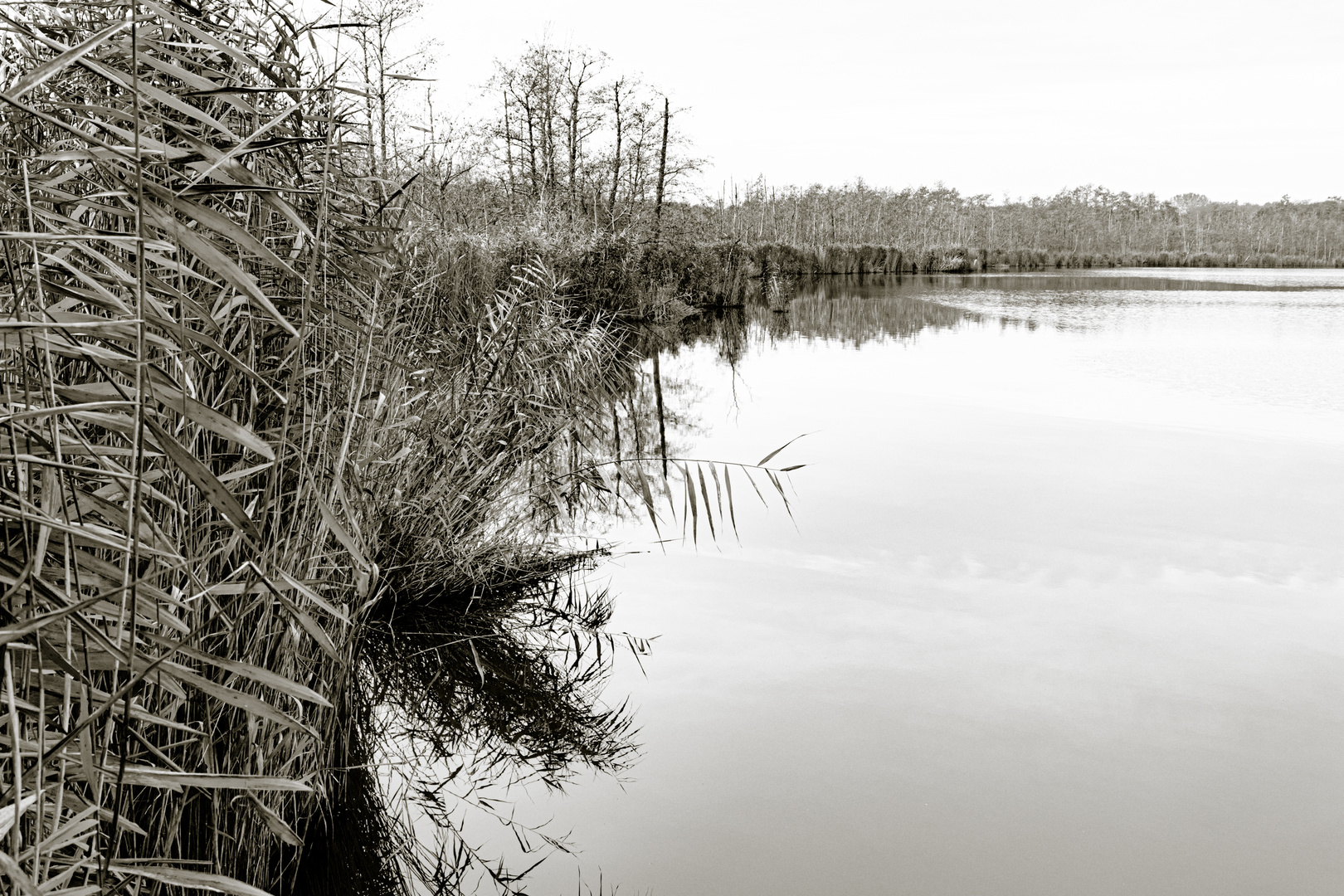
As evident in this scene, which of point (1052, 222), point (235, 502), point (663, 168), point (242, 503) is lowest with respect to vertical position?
point (242, 503)

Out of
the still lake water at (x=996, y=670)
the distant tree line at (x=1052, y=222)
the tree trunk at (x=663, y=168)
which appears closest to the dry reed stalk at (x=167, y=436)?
the still lake water at (x=996, y=670)

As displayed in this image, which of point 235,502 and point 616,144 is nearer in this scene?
point 235,502

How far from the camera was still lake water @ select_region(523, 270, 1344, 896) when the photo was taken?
2.81 meters

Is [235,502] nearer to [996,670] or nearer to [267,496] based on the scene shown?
[267,496]

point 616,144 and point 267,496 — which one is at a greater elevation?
point 616,144

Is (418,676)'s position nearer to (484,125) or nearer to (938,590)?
(938,590)

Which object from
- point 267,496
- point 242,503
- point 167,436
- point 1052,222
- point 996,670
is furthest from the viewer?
point 1052,222

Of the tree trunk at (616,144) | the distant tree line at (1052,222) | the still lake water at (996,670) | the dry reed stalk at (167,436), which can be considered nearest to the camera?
the dry reed stalk at (167,436)

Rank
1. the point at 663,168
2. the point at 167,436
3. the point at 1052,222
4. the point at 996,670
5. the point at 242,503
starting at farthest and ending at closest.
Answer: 1. the point at 1052,222
2. the point at 663,168
3. the point at 996,670
4. the point at 242,503
5. the point at 167,436

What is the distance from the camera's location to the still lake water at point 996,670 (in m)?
2.81

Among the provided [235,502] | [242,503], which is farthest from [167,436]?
[242,503]

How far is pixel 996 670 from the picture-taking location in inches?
159

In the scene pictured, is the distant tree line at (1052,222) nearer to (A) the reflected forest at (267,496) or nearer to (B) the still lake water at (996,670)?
(B) the still lake water at (996,670)

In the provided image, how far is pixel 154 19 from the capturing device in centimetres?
147
